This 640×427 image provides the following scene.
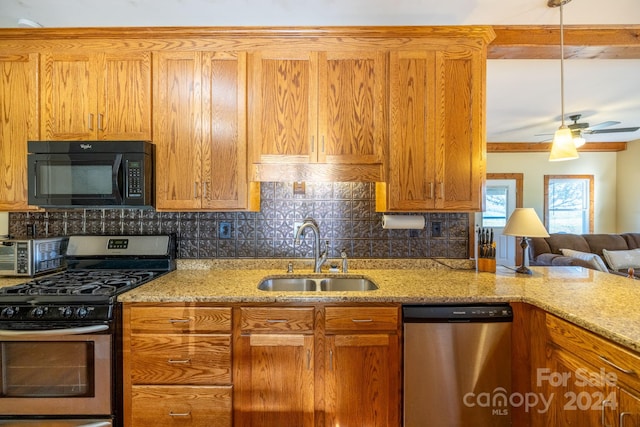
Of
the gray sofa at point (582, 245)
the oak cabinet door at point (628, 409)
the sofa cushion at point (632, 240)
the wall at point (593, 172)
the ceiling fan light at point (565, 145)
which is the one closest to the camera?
the oak cabinet door at point (628, 409)

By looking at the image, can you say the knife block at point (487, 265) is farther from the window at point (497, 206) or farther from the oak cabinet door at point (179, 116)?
the window at point (497, 206)

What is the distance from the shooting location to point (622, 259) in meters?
4.19

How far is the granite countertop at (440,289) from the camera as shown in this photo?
1341 millimetres

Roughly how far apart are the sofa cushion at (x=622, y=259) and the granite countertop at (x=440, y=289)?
2857 millimetres

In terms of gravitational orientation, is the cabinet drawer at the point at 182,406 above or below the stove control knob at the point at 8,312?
below

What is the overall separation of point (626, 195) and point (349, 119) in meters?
6.62

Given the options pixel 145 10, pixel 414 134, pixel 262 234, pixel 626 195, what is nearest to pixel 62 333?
pixel 262 234

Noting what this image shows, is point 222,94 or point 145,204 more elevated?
point 222,94

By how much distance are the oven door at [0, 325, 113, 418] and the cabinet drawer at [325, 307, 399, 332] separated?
111 centimetres

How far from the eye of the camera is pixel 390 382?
5.33ft

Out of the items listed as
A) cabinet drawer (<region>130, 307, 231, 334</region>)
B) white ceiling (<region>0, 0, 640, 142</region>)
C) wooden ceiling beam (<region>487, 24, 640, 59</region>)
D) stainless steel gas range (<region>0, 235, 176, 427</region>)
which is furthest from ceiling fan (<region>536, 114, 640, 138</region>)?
stainless steel gas range (<region>0, 235, 176, 427</region>)

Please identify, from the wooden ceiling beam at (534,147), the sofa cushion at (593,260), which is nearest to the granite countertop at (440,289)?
the sofa cushion at (593,260)

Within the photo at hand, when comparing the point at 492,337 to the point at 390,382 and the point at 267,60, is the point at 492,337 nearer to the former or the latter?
the point at 390,382

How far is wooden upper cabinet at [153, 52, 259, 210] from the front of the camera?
1956 mm
